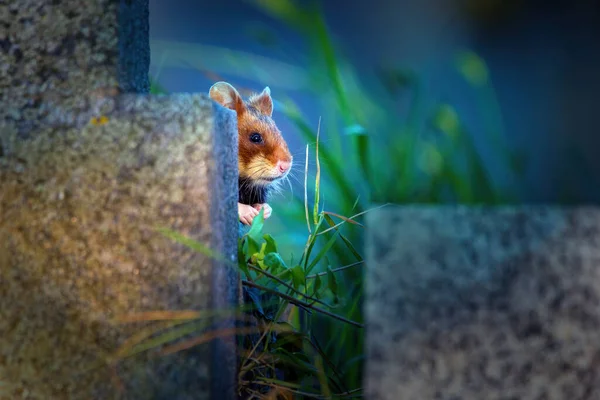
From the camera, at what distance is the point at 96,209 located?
1085 mm

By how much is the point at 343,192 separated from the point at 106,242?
0.59m

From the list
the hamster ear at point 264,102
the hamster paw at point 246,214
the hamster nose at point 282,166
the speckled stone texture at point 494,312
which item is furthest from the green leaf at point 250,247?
the hamster ear at point 264,102

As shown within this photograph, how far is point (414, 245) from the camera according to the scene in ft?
3.06

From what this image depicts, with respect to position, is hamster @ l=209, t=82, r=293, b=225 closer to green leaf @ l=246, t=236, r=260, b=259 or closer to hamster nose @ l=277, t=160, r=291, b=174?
hamster nose @ l=277, t=160, r=291, b=174

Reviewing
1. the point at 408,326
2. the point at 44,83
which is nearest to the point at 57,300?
the point at 44,83

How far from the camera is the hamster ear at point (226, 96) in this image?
95.5 inches

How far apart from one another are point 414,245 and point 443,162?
8.4 inches

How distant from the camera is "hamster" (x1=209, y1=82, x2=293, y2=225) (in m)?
2.46

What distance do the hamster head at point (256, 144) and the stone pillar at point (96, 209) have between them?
1.29 metres

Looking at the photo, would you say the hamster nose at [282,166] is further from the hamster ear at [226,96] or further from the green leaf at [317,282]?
the green leaf at [317,282]

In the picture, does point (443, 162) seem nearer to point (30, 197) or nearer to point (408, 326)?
point (408, 326)

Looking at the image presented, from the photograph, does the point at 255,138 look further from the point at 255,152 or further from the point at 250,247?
the point at 250,247

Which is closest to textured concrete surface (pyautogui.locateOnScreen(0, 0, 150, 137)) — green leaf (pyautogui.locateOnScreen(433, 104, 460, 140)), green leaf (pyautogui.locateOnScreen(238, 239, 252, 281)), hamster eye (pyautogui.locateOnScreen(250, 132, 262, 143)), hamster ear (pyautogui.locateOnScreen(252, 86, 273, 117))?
green leaf (pyautogui.locateOnScreen(238, 239, 252, 281))

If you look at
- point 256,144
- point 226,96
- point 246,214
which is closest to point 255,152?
point 256,144
